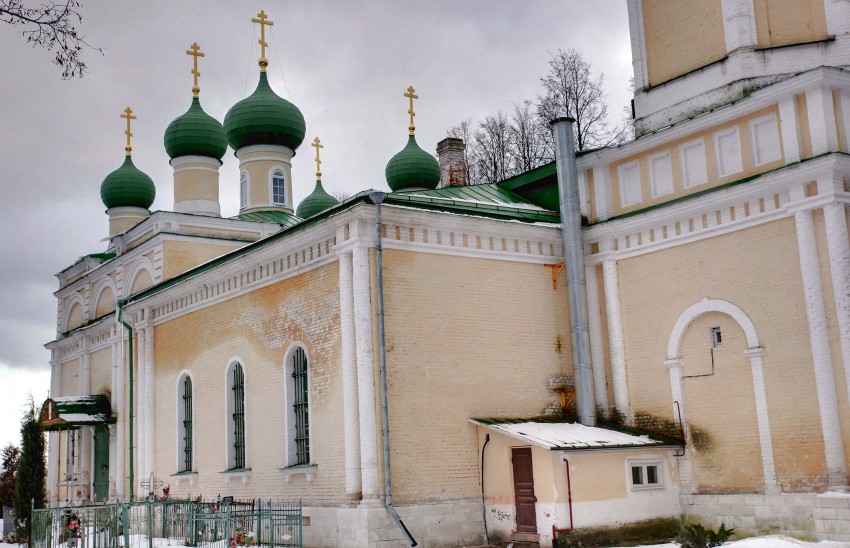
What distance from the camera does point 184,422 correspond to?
19.0m

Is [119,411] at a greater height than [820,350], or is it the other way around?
[119,411]

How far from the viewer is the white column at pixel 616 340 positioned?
1512 centimetres

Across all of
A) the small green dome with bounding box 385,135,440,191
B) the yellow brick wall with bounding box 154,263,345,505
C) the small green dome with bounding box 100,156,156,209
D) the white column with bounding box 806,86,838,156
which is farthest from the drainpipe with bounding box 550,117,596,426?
the small green dome with bounding box 100,156,156,209

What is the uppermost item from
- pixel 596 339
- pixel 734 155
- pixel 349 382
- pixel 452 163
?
pixel 452 163

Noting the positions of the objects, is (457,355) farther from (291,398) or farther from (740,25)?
(740,25)

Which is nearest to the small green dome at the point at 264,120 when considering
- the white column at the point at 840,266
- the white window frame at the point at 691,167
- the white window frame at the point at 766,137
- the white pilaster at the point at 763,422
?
the white window frame at the point at 691,167

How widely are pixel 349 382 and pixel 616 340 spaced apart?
14.2ft

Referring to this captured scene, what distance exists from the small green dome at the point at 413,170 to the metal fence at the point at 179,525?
30.7ft

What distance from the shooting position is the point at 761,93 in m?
13.3

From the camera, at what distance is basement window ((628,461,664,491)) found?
45.8 feet

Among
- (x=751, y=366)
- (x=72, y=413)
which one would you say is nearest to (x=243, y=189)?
(x=72, y=413)

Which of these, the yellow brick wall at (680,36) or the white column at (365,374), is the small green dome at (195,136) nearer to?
the white column at (365,374)

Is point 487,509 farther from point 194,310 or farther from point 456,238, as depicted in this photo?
point 194,310

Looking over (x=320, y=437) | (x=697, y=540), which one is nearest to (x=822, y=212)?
(x=697, y=540)
